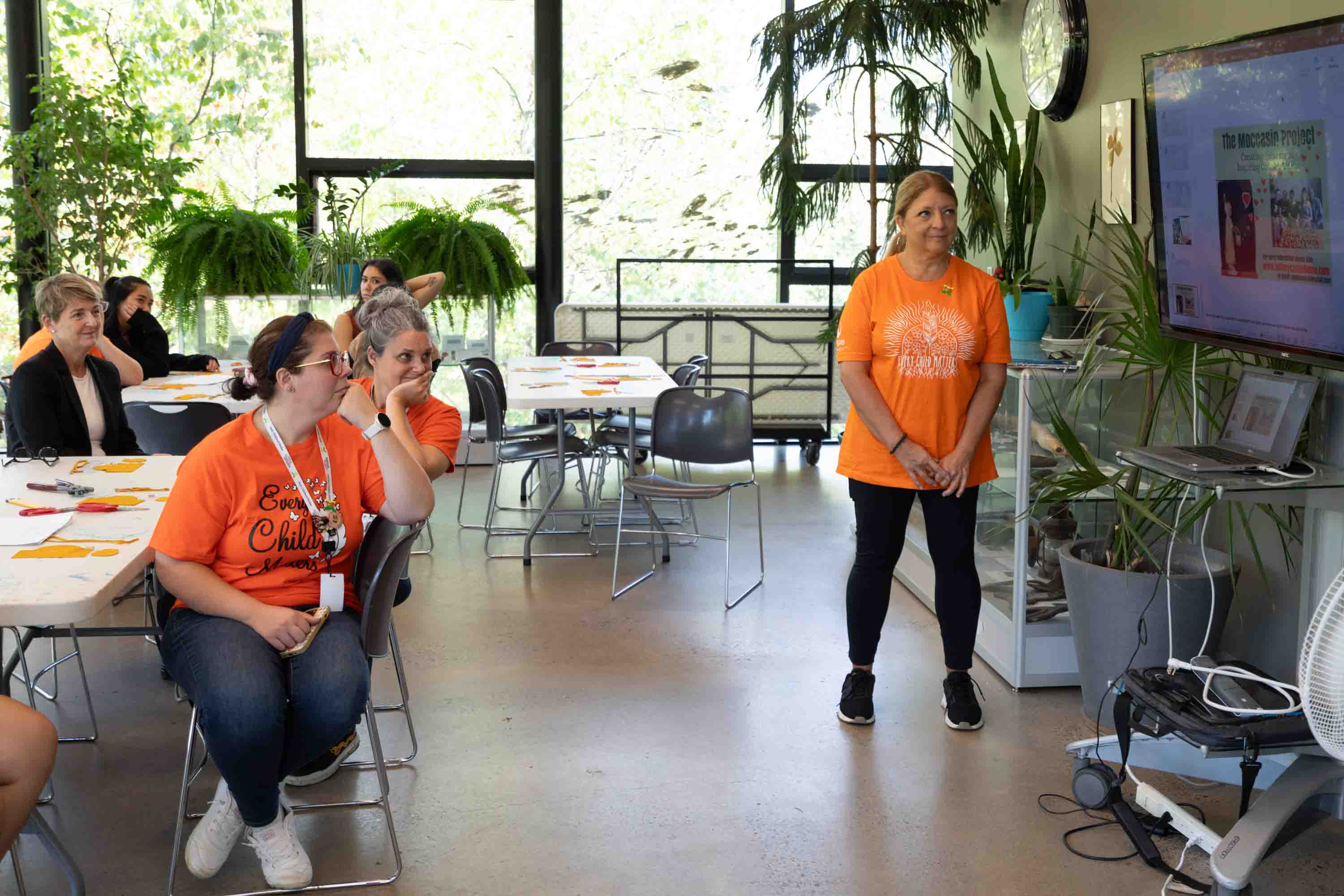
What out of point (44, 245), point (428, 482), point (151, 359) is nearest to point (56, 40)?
point (44, 245)

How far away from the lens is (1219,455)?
3061mm

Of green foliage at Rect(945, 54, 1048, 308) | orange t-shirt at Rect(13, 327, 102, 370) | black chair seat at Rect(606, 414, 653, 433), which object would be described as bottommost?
black chair seat at Rect(606, 414, 653, 433)

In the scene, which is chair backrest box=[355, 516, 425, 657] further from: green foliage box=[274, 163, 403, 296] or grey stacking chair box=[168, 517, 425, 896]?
green foliage box=[274, 163, 403, 296]

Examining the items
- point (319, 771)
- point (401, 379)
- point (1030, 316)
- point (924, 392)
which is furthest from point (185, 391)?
point (1030, 316)

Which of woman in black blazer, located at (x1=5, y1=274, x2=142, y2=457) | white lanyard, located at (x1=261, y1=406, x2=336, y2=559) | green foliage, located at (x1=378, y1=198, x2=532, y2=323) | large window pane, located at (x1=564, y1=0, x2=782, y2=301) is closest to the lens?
white lanyard, located at (x1=261, y1=406, x2=336, y2=559)

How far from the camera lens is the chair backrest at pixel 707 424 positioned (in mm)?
5195

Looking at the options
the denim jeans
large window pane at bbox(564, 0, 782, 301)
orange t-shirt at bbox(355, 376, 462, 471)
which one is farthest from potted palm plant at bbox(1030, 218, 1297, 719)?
large window pane at bbox(564, 0, 782, 301)

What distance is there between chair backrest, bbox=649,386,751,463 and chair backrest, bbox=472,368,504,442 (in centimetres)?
105

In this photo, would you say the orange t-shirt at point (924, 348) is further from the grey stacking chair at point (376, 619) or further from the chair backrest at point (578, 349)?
the chair backrest at point (578, 349)

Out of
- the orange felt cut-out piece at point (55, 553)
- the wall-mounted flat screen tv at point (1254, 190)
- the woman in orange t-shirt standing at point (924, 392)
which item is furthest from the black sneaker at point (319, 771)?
the wall-mounted flat screen tv at point (1254, 190)

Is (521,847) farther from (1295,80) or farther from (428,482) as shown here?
(1295,80)

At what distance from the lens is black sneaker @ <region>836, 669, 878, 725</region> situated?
3666 millimetres

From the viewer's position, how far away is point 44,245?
7.73m

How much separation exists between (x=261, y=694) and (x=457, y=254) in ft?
18.1
